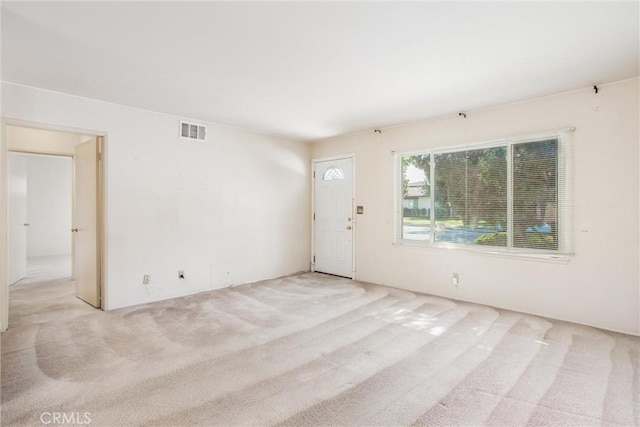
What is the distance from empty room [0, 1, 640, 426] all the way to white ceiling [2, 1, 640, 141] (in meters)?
0.03

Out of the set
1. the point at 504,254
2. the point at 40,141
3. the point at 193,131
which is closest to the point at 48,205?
the point at 40,141

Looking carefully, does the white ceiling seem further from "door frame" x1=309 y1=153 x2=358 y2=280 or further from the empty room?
"door frame" x1=309 y1=153 x2=358 y2=280

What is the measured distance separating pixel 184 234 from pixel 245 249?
1.04m

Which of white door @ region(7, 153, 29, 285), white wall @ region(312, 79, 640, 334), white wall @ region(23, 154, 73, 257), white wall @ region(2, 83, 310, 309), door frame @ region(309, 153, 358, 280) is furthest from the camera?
white wall @ region(23, 154, 73, 257)

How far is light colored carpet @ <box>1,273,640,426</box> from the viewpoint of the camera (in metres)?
2.02

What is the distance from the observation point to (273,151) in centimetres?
571

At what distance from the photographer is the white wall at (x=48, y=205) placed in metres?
7.98

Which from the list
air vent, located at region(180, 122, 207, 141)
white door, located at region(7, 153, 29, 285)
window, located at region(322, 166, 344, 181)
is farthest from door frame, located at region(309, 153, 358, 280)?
white door, located at region(7, 153, 29, 285)

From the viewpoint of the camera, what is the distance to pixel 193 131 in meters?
4.67

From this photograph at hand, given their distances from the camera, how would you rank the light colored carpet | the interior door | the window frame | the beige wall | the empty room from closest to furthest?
the light colored carpet → the empty room → the window frame → the interior door → the beige wall

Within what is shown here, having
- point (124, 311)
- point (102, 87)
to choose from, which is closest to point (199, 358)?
point (124, 311)

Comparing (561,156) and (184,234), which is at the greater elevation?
(561,156)

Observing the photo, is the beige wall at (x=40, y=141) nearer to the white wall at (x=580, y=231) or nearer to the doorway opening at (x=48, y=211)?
the doorway opening at (x=48, y=211)

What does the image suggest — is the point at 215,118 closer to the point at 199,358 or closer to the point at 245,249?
the point at 245,249
